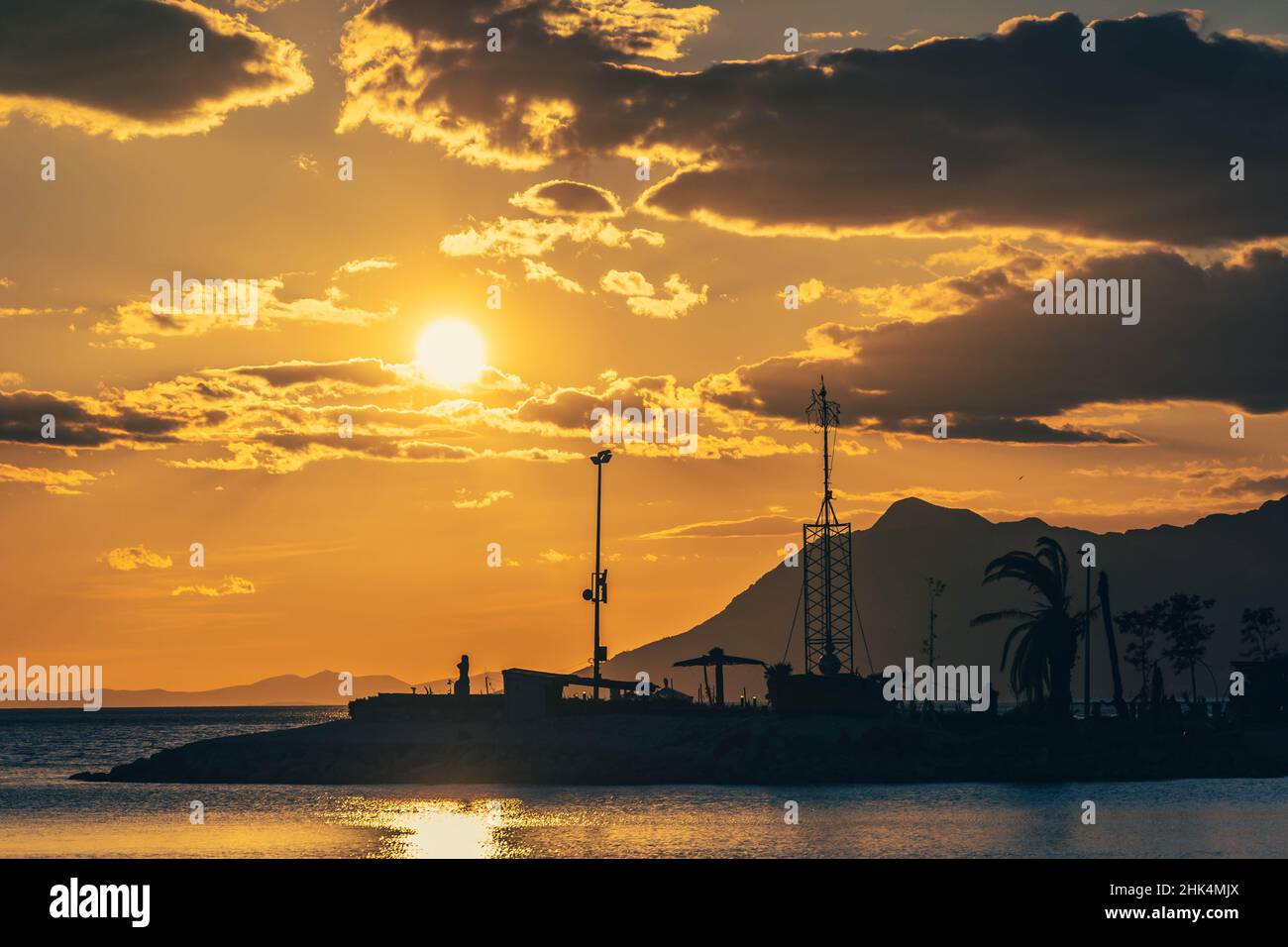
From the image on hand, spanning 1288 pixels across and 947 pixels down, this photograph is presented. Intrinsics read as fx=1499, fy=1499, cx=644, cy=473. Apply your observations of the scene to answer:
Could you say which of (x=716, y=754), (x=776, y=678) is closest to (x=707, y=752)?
(x=716, y=754)

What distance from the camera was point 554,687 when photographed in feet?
281

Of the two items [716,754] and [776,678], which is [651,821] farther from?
[776,678]

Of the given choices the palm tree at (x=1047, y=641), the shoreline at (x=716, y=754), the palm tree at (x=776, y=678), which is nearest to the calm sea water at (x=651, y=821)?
the shoreline at (x=716, y=754)

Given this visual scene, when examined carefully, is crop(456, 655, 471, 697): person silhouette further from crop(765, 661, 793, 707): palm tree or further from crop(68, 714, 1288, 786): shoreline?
crop(765, 661, 793, 707): palm tree

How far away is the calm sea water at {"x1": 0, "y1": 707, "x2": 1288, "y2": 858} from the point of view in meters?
47.6

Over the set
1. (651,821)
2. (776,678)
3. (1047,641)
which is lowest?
(651,821)

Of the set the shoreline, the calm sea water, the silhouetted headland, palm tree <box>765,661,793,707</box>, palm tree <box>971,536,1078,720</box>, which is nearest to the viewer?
the calm sea water

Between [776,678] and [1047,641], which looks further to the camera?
[1047,641]

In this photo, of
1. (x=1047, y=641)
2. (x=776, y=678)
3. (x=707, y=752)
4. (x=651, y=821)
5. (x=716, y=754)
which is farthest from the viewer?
(x=1047, y=641)

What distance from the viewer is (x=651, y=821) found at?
2213 inches

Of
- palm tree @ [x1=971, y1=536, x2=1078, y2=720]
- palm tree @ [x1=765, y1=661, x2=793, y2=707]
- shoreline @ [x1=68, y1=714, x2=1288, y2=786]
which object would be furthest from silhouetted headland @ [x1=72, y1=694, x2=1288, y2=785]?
palm tree @ [x1=971, y1=536, x2=1078, y2=720]

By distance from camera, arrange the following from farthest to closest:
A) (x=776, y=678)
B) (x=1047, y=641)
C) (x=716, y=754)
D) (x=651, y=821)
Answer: (x=1047, y=641) < (x=776, y=678) < (x=716, y=754) < (x=651, y=821)
